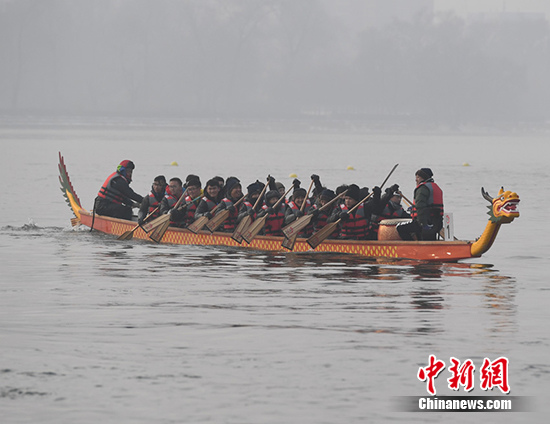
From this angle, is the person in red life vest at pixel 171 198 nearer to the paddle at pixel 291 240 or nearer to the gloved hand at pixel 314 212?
the paddle at pixel 291 240

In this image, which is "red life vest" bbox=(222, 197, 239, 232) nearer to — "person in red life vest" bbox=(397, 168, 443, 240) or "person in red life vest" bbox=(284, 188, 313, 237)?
"person in red life vest" bbox=(284, 188, 313, 237)

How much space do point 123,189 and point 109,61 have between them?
466ft

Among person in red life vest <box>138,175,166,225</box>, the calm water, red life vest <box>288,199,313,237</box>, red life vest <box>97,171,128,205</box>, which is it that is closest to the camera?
the calm water

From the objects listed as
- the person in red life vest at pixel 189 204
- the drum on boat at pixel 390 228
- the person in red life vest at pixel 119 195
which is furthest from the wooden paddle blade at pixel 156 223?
the drum on boat at pixel 390 228

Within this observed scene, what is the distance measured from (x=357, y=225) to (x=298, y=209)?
51.5 inches

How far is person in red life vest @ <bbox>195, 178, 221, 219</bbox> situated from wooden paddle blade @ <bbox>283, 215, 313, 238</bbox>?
7.62 ft

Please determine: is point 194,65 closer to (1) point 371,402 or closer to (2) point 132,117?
(2) point 132,117

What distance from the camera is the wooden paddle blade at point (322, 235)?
22531mm

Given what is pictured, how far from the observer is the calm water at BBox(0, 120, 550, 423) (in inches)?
488

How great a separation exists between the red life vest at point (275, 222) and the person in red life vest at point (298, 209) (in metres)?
0.38

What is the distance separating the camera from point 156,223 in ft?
83.5
